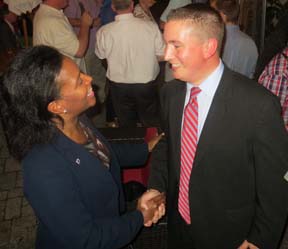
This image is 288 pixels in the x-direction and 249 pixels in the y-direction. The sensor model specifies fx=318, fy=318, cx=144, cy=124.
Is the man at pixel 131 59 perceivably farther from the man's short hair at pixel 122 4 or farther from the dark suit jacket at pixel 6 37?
the dark suit jacket at pixel 6 37

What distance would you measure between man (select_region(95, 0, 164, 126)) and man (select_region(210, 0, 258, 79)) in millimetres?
887

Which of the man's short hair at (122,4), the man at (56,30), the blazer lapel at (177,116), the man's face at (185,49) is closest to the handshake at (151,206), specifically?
the blazer lapel at (177,116)

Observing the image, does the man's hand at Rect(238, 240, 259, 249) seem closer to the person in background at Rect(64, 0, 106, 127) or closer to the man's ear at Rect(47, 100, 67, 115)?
the man's ear at Rect(47, 100, 67, 115)

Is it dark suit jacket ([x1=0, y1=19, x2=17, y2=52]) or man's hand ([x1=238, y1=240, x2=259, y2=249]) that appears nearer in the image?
man's hand ([x1=238, y1=240, x2=259, y2=249])

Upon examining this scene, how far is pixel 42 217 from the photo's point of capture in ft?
5.59

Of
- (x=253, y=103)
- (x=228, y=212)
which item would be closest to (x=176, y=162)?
(x=228, y=212)

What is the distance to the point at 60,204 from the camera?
5.44 feet

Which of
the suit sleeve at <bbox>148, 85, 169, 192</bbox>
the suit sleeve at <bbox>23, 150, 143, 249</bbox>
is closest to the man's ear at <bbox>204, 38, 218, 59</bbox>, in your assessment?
the suit sleeve at <bbox>148, 85, 169, 192</bbox>

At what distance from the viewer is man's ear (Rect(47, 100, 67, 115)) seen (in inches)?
70.0

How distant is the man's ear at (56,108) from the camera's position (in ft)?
5.84

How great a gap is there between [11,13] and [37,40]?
1.96 metres

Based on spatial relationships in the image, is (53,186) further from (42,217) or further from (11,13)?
(11,13)

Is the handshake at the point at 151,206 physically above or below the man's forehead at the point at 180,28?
below

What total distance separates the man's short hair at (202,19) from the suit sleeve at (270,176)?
1.62 ft
